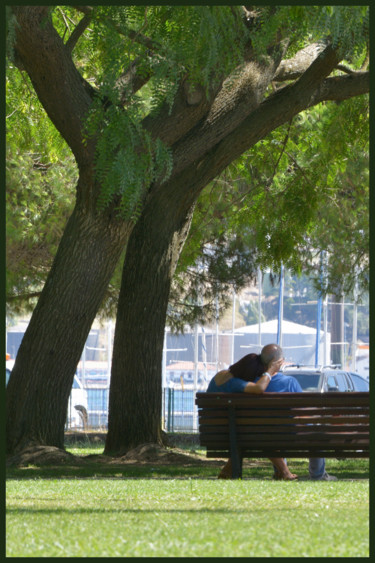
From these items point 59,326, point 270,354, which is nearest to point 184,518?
point 270,354

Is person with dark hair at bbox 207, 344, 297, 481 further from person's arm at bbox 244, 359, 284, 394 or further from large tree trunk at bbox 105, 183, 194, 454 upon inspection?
large tree trunk at bbox 105, 183, 194, 454

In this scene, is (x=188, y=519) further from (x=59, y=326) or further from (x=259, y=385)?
(x=59, y=326)

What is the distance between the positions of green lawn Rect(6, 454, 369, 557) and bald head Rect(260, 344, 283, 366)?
57.4 inches

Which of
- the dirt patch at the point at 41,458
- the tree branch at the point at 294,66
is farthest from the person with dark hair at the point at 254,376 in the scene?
the tree branch at the point at 294,66

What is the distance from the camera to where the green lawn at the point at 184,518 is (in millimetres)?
5047

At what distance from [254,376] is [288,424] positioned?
2.02ft

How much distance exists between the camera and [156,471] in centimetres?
1113

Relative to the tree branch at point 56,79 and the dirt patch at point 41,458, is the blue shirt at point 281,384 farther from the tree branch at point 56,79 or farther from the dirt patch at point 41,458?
the tree branch at point 56,79

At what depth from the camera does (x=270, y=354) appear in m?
10.3

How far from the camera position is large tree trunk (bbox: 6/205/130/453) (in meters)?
12.2

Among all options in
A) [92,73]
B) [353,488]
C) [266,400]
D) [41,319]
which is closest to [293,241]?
[92,73]

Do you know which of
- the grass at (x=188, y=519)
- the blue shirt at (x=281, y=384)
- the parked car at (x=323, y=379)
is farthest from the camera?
the parked car at (x=323, y=379)

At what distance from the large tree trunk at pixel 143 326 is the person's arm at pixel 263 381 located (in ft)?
11.5

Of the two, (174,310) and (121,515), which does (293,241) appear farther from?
(121,515)
